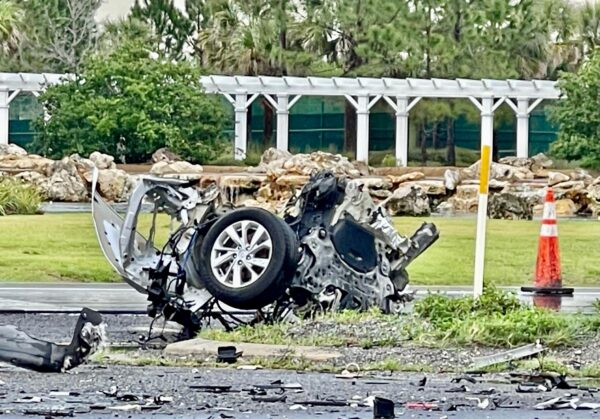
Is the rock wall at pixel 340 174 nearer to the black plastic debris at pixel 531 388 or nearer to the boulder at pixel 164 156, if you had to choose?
the boulder at pixel 164 156

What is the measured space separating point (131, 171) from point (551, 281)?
27.6 metres

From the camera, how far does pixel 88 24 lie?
6100 centimetres

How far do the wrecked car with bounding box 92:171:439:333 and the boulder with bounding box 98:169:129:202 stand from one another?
81.3 feet

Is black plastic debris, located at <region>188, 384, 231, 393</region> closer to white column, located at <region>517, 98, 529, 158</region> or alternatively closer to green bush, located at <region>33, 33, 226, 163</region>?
green bush, located at <region>33, 33, 226, 163</region>

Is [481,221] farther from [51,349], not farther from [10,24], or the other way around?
[10,24]

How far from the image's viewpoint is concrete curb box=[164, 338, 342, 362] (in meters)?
11.1

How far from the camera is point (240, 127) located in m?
51.7

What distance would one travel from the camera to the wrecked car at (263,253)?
1241 centimetres

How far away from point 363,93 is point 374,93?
36 cm

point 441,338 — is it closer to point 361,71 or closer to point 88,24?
point 361,71

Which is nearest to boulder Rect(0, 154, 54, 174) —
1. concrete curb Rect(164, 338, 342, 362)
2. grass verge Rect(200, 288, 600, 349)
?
grass verge Rect(200, 288, 600, 349)

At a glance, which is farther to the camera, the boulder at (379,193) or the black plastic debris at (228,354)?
the boulder at (379,193)

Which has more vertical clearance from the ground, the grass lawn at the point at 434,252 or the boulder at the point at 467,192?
the boulder at the point at 467,192

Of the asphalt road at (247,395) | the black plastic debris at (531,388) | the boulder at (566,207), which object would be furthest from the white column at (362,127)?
the black plastic debris at (531,388)
